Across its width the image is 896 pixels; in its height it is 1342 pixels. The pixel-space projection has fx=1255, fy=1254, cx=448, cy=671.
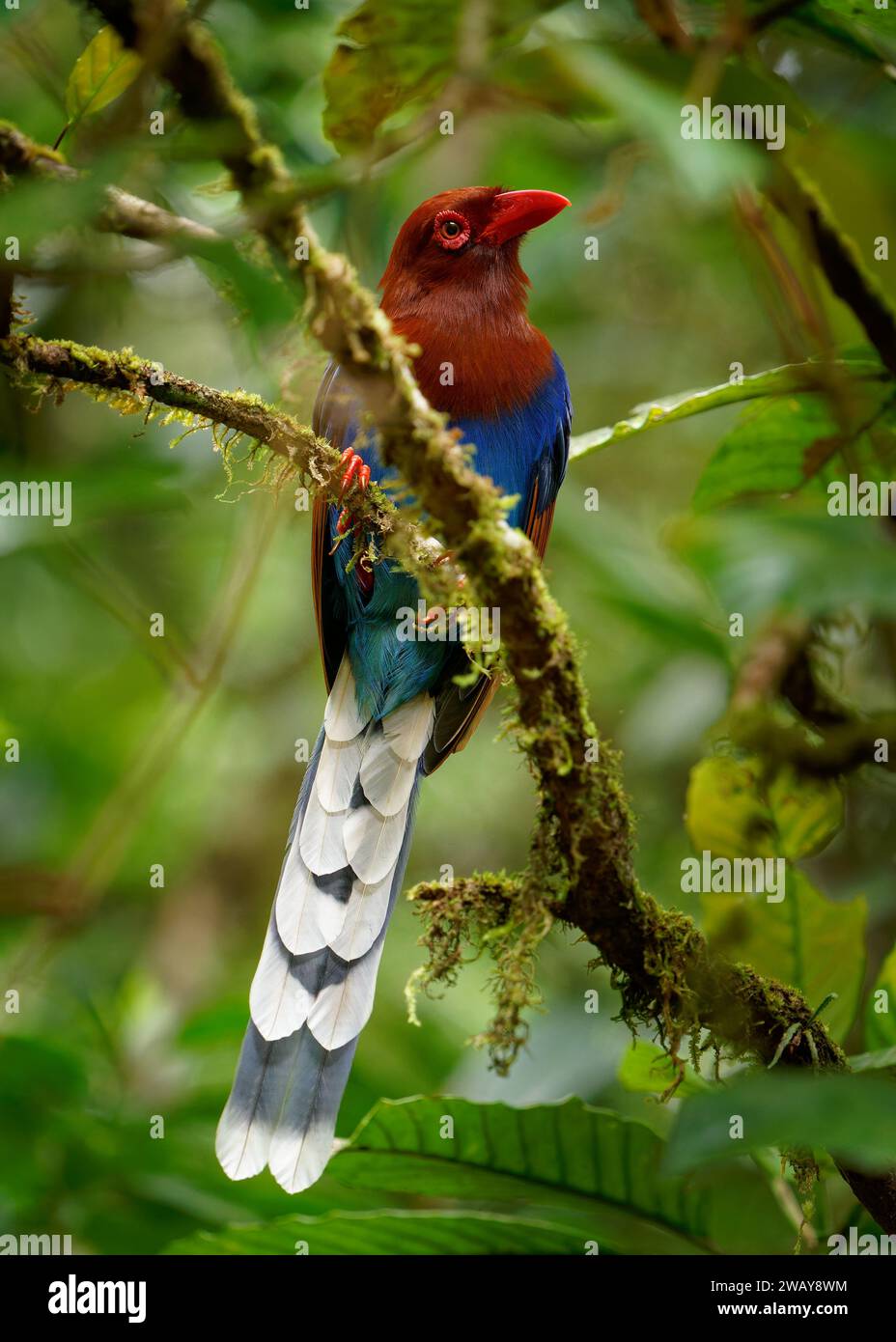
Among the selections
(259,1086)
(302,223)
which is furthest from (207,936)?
(302,223)

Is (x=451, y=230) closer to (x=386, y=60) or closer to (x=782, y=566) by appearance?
(x=386, y=60)

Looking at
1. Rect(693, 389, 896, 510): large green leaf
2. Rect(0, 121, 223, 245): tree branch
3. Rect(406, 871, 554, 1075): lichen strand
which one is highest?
Rect(0, 121, 223, 245): tree branch

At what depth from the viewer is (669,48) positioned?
2.50 m

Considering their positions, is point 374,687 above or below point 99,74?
below

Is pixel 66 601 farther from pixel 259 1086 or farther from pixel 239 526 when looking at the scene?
pixel 259 1086

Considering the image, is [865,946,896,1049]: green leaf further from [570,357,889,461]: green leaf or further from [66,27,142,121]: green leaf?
[66,27,142,121]: green leaf

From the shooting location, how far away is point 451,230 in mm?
3502

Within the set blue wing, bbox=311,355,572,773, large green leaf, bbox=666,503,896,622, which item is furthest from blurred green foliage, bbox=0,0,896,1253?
blue wing, bbox=311,355,572,773

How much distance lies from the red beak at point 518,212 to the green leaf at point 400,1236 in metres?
2.50

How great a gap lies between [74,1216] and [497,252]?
2736 mm

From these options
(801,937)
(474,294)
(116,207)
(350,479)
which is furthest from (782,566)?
(474,294)

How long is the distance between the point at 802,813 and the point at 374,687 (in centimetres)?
117

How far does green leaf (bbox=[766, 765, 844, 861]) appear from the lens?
2.37 metres

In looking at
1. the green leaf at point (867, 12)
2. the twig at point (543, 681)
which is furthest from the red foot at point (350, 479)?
the green leaf at point (867, 12)
